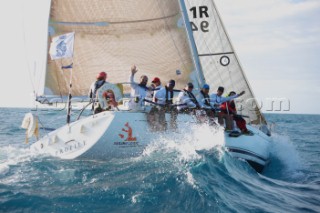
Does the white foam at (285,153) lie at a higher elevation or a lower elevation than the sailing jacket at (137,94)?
lower

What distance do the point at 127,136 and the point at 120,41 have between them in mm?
3722

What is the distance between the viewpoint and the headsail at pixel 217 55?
13.1 meters

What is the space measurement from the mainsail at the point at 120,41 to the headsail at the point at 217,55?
3456mm

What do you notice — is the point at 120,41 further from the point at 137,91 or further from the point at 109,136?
the point at 109,136

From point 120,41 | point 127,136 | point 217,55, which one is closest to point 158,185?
point 127,136

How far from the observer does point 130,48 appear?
416 inches

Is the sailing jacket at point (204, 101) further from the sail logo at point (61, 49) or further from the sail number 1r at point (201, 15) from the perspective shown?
the sail number 1r at point (201, 15)

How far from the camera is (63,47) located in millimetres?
8922

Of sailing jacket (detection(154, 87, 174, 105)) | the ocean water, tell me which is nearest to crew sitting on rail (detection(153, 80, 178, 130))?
sailing jacket (detection(154, 87, 174, 105))

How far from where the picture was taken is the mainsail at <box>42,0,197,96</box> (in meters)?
10.2

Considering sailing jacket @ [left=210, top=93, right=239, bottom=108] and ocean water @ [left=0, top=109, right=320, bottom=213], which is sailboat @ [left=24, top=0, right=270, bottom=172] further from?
ocean water @ [left=0, top=109, right=320, bottom=213]

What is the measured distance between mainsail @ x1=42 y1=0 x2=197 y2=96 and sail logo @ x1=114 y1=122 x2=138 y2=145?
9.70ft

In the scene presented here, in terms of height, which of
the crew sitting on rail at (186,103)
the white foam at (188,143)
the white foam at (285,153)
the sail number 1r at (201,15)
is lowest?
the white foam at (285,153)

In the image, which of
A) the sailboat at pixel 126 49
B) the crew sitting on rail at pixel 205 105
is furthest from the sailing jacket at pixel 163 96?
the sailboat at pixel 126 49
